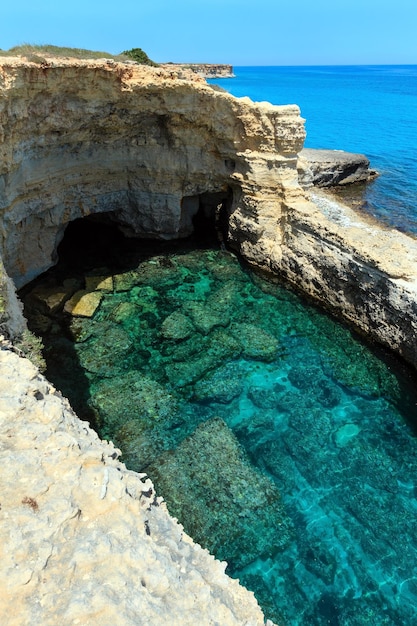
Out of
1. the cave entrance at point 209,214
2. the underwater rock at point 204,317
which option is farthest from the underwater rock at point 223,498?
the cave entrance at point 209,214

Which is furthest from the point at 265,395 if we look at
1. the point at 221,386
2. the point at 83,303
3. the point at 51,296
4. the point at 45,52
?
the point at 45,52

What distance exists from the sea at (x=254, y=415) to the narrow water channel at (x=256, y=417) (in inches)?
1.6

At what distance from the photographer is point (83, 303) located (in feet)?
58.6

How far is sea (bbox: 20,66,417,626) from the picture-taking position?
9.82 m

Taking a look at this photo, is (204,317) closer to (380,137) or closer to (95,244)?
(95,244)

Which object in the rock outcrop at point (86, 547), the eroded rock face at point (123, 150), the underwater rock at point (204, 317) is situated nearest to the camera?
the rock outcrop at point (86, 547)

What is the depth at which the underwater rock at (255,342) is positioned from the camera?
15891 millimetres

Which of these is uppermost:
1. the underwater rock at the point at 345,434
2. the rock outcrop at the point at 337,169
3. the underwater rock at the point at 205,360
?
the rock outcrop at the point at 337,169

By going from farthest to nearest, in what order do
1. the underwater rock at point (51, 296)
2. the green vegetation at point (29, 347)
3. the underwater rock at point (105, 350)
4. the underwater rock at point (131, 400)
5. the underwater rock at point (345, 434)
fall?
the underwater rock at point (51, 296) < the underwater rock at point (105, 350) < the underwater rock at point (131, 400) < the underwater rock at point (345, 434) < the green vegetation at point (29, 347)

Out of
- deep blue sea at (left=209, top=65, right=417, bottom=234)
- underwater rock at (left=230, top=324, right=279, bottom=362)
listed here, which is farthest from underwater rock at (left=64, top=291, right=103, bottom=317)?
deep blue sea at (left=209, top=65, right=417, bottom=234)

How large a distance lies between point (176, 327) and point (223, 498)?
7573 mm

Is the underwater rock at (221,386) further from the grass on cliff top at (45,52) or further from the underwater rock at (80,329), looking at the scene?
the grass on cliff top at (45,52)

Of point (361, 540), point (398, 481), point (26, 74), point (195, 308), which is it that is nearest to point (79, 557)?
point (361, 540)

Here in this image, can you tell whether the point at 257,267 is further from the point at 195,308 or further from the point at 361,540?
the point at 361,540
